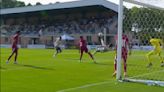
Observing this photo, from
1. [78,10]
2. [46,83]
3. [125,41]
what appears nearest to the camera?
[46,83]

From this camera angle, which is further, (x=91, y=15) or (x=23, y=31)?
(x=23, y=31)

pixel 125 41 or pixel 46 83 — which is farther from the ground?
pixel 125 41

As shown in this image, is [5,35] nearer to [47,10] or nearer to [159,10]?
[47,10]

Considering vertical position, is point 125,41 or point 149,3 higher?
point 149,3

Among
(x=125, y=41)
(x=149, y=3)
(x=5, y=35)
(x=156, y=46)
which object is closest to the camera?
(x=149, y=3)

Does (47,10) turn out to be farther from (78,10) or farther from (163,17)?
(163,17)

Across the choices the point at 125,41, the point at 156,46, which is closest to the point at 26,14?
the point at 156,46

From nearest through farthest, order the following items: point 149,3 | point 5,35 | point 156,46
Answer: point 149,3, point 156,46, point 5,35

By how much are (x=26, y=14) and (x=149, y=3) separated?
70028 mm

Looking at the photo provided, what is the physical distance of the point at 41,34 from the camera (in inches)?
2926

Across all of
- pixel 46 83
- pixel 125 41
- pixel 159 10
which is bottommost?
pixel 46 83

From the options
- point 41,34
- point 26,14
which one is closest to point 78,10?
point 41,34

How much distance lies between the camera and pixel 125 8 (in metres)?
14.1

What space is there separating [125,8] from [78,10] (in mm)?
59754
